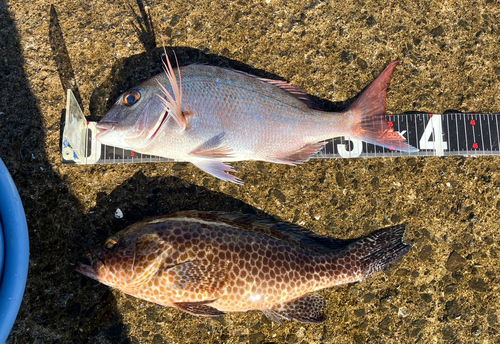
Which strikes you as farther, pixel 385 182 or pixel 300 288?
pixel 385 182

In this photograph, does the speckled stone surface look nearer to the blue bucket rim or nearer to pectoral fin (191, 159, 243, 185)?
pectoral fin (191, 159, 243, 185)

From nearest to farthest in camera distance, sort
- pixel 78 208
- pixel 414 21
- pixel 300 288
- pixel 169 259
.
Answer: pixel 169 259 < pixel 300 288 < pixel 78 208 < pixel 414 21


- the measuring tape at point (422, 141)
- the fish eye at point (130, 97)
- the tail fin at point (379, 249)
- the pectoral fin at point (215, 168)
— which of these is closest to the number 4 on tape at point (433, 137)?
the measuring tape at point (422, 141)

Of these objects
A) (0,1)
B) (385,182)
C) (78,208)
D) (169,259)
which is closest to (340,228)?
(385,182)

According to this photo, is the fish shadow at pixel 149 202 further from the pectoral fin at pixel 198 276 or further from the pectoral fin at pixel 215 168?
the pectoral fin at pixel 198 276

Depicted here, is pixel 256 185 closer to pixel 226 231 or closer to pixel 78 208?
pixel 226 231

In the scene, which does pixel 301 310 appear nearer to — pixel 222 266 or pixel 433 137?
pixel 222 266
